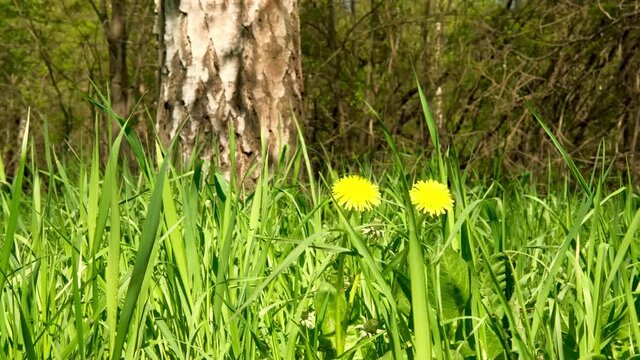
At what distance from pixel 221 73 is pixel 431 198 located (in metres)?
2.44

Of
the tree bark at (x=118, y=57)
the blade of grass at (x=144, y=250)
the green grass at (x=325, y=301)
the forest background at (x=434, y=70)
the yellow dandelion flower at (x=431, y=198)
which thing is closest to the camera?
the blade of grass at (x=144, y=250)

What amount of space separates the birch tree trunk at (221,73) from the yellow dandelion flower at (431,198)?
228 centimetres

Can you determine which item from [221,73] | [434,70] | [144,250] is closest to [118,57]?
[434,70]

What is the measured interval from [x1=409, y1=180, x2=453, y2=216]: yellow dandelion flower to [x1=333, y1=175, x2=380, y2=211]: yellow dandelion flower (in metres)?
0.06

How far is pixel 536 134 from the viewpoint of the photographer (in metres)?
6.68

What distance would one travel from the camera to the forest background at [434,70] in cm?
638

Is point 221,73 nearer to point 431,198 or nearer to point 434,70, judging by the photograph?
point 431,198

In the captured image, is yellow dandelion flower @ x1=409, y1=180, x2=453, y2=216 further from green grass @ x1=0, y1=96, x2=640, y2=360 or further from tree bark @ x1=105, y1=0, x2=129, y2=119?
tree bark @ x1=105, y1=0, x2=129, y2=119

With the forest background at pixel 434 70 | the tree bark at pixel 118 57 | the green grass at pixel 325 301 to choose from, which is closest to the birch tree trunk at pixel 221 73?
the forest background at pixel 434 70

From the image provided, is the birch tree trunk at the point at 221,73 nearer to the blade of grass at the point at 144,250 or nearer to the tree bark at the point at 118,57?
the blade of grass at the point at 144,250

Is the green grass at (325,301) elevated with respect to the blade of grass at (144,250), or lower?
lower

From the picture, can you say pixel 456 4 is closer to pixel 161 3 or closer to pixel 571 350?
pixel 161 3

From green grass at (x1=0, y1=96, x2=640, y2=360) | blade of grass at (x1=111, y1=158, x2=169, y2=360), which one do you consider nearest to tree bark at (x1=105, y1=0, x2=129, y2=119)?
green grass at (x1=0, y1=96, x2=640, y2=360)

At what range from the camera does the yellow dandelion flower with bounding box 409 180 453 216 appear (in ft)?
3.95
